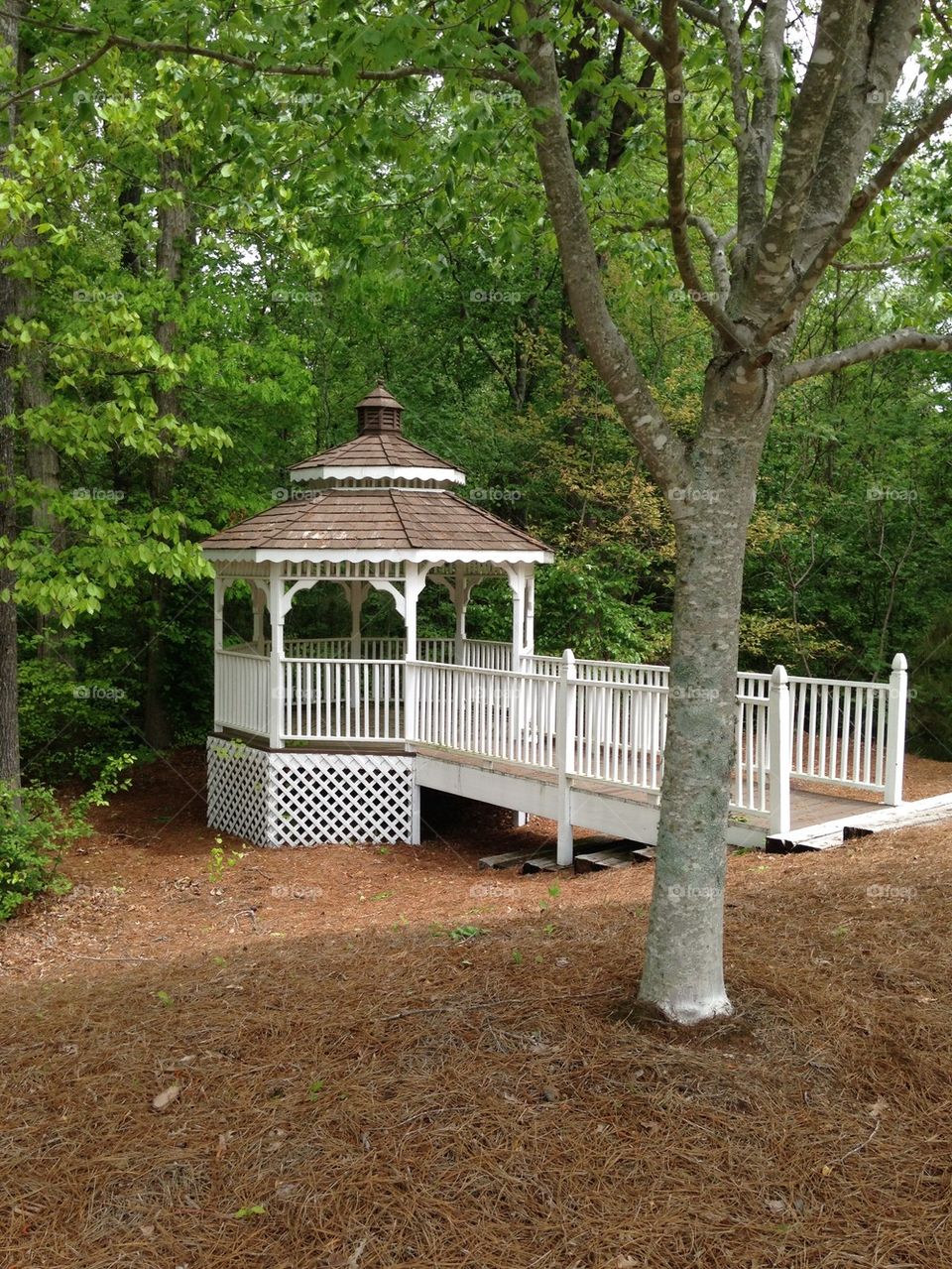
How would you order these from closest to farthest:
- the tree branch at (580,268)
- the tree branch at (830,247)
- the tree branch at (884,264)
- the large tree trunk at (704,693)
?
1. the tree branch at (830,247)
2. the large tree trunk at (704,693)
3. the tree branch at (580,268)
4. the tree branch at (884,264)

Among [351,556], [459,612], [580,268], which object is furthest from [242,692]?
[580,268]

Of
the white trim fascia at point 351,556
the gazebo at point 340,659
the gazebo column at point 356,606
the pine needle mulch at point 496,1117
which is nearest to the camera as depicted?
the pine needle mulch at point 496,1117

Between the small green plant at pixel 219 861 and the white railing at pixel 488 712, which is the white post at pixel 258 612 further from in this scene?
the small green plant at pixel 219 861

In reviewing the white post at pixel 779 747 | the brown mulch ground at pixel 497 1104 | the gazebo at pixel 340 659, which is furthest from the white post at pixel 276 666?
the brown mulch ground at pixel 497 1104

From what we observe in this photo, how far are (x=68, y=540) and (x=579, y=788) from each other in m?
9.75

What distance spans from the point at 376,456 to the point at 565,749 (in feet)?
17.8

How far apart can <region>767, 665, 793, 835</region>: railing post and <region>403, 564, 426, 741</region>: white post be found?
208 inches

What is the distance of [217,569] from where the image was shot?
15000 millimetres

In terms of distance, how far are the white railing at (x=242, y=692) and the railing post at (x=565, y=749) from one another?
171 inches

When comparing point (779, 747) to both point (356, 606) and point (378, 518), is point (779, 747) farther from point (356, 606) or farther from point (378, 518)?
point (356, 606)

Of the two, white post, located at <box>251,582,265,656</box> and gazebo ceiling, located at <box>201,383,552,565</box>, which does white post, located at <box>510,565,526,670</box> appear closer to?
→ gazebo ceiling, located at <box>201,383,552,565</box>

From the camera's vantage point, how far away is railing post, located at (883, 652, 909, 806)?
9.27 m

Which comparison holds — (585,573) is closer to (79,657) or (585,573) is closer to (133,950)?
(79,657)

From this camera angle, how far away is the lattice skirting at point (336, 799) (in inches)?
518
